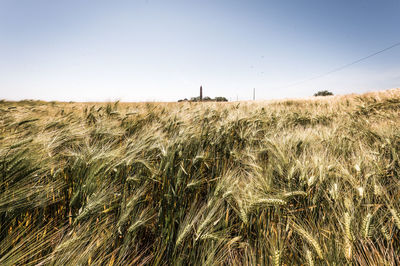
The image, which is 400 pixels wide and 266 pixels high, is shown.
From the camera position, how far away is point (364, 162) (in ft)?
4.83

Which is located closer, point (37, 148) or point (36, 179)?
point (36, 179)

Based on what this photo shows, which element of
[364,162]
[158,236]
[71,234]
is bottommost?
[158,236]

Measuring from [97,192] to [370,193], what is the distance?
1654 mm

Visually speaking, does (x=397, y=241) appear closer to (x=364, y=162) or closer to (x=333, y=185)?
(x=333, y=185)

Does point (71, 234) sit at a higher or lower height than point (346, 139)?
lower

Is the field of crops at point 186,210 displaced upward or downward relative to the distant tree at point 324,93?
downward

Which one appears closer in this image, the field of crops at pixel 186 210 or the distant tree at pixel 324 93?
the field of crops at pixel 186 210

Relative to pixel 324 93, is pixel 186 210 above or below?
below

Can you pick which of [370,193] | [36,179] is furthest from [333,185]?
[36,179]

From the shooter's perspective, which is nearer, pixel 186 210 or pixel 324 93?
pixel 186 210

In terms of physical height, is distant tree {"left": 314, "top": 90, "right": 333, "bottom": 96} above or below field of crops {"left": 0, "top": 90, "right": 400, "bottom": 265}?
above

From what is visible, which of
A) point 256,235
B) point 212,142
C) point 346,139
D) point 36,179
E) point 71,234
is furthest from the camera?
point 346,139

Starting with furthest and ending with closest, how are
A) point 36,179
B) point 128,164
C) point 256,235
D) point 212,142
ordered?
1. point 212,142
2. point 128,164
3. point 36,179
4. point 256,235

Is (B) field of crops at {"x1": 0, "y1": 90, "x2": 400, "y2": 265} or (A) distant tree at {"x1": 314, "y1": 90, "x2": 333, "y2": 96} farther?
(A) distant tree at {"x1": 314, "y1": 90, "x2": 333, "y2": 96}
